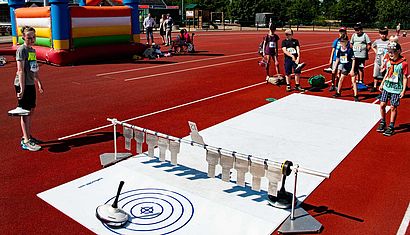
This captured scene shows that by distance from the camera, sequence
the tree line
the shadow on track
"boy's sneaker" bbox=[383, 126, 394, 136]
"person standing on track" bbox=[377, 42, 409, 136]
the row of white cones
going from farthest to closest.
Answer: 1. the tree line
2. "boy's sneaker" bbox=[383, 126, 394, 136]
3. "person standing on track" bbox=[377, 42, 409, 136]
4. the shadow on track
5. the row of white cones

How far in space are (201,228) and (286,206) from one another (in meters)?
1.17

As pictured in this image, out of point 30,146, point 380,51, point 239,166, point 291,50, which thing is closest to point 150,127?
point 30,146

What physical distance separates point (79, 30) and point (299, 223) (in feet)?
46.7

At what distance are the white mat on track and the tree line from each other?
5577cm

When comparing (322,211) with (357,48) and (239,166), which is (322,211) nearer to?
(239,166)

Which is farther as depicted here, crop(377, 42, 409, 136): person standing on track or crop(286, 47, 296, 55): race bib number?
crop(286, 47, 296, 55): race bib number

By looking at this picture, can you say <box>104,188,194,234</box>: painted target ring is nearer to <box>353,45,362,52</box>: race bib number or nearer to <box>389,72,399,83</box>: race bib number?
<box>389,72,399,83</box>: race bib number

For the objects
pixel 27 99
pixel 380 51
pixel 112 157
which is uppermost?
pixel 380 51

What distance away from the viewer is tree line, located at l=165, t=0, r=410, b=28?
2484 inches

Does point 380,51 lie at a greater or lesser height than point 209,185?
greater

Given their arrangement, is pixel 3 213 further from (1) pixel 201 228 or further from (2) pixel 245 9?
(2) pixel 245 9

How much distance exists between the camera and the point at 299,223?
14.4 ft

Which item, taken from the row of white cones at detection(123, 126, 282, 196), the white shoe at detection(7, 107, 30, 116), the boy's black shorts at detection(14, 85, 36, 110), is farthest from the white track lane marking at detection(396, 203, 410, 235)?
the boy's black shorts at detection(14, 85, 36, 110)

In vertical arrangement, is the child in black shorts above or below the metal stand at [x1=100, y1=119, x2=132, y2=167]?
above
